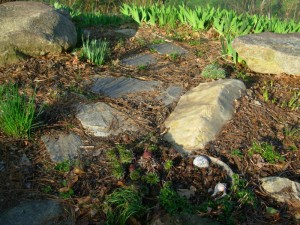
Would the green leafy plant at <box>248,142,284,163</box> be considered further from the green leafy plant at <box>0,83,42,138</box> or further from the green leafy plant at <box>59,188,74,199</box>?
the green leafy plant at <box>0,83,42,138</box>

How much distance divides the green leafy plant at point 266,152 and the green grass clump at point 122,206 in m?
1.08

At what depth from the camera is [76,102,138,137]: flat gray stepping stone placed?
123 inches

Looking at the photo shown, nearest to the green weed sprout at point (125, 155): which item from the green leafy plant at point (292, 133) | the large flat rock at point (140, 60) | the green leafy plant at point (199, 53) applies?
the green leafy plant at point (292, 133)

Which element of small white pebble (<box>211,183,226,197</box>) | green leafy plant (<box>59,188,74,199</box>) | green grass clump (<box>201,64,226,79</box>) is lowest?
green leafy plant (<box>59,188,74,199</box>)

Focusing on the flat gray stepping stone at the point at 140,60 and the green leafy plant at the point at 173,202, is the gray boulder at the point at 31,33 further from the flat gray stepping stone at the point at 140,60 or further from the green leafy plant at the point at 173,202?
the green leafy plant at the point at 173,202

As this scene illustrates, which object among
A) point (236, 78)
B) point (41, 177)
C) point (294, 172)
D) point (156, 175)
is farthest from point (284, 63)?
point (41, 177)

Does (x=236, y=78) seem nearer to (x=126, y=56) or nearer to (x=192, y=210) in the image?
(x=126, y=56)

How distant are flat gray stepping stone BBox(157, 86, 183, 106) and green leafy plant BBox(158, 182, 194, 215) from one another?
1233mm

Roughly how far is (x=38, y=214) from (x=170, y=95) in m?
1.80

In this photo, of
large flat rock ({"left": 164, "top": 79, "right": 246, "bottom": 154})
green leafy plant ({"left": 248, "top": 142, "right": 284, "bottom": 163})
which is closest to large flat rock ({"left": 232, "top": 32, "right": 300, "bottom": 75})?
large flat rock ({"left": 164, "top": 79, "right": 246, "bottom": 154})

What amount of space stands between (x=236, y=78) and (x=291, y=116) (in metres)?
0.77

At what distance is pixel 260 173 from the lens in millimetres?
2871

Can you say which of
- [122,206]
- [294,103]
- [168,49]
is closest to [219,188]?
[122,206]

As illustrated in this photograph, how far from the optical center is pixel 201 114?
321cm
